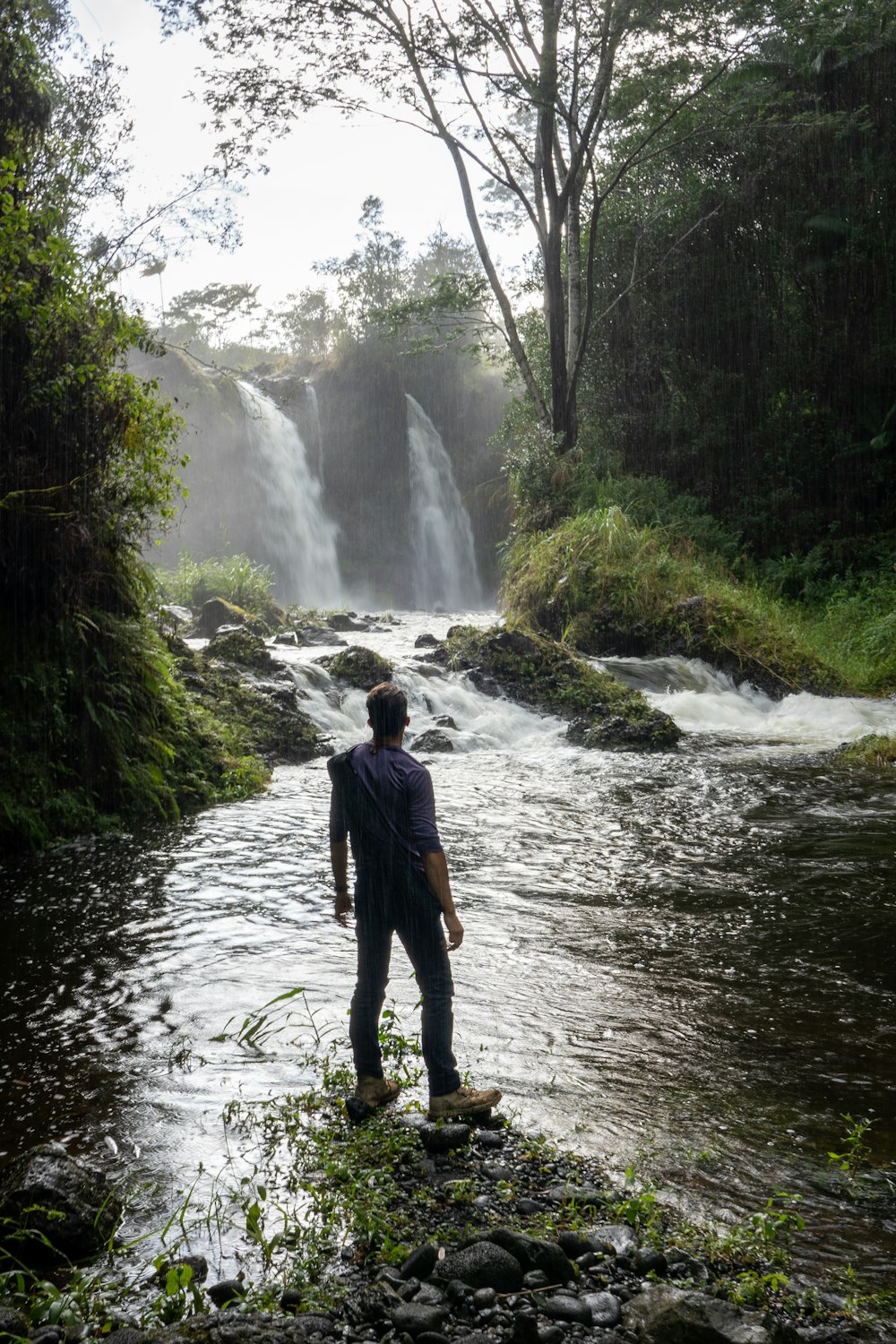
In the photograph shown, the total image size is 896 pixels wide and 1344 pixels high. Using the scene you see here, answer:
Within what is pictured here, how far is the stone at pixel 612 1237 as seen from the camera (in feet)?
9.61

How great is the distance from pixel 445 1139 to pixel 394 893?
89 cm

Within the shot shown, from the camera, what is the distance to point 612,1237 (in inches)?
117

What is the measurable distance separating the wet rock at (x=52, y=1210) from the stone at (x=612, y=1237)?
1482 mm

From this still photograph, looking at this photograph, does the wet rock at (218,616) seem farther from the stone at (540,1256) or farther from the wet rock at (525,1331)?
the wet rock at (525,1331)

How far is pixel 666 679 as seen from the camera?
584 inches

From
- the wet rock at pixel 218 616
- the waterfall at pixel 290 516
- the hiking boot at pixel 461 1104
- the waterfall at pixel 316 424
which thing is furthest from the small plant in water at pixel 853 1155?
the waterfall at pixel 316 424

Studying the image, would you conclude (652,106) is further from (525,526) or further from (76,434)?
(76,434)

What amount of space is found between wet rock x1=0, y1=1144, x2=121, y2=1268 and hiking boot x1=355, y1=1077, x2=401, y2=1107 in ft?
3.31

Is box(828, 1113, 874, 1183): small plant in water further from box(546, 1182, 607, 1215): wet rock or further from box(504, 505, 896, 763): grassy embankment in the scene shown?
box(504, 505, 896, 763): grassy embankment

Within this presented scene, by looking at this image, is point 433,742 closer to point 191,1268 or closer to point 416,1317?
point 191,1268

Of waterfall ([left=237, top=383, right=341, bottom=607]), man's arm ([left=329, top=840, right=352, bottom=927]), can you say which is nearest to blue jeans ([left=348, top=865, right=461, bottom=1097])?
man's arm ([left=329, top=840, right=352, bottom=927])

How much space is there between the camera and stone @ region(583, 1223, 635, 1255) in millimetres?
2928

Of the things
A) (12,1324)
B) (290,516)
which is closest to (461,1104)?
(12,1324)

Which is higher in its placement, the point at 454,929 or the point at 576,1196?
the point at 454,929
